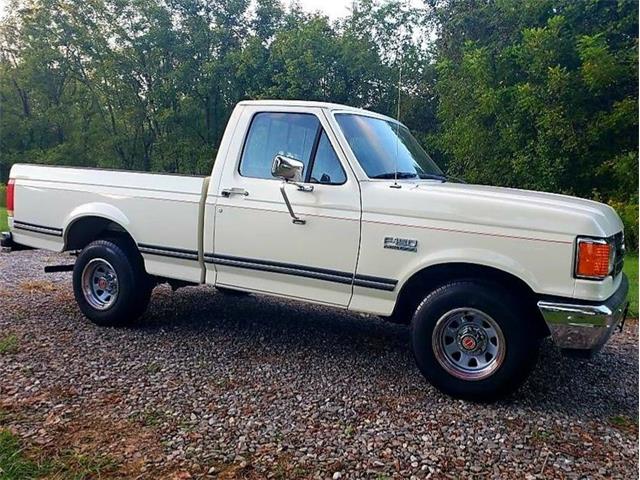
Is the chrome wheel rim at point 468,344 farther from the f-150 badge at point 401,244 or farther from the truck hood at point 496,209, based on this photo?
the truck hood at point 496,209

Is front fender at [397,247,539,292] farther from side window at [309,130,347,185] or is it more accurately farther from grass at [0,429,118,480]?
grass at [0,429,118,480]

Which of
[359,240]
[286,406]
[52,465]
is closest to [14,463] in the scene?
[52,465]

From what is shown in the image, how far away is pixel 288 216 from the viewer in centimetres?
426

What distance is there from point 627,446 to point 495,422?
0.75m

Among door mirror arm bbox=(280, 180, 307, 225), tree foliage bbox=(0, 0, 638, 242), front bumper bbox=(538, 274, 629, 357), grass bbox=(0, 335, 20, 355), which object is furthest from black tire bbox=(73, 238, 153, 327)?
tree foliage bbox=(0, 0, 638, 242)

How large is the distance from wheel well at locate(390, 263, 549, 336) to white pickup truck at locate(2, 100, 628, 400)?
0.04 feet

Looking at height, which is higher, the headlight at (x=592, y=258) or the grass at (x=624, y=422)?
the headlight at (x=592, y=258)

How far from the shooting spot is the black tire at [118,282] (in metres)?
5.03

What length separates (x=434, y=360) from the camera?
3852 mm

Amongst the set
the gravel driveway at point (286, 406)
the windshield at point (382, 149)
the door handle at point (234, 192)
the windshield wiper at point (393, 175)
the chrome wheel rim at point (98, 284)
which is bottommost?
the gravel driveway at point (286, 406)

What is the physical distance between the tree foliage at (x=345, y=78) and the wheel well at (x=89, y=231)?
10.9 meters

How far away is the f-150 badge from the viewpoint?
153 inches

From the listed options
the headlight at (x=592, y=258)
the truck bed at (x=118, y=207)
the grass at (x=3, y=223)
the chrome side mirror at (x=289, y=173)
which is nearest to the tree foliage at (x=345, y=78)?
the grass at (x=3, y=223)

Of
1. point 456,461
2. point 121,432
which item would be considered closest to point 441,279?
point 456,461
